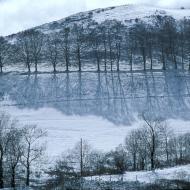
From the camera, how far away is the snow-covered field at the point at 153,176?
202 ft

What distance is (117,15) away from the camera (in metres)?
177

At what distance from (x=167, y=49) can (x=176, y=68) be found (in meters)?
12.0

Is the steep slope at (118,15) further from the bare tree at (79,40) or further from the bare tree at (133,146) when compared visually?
the bare tree at (133,146)

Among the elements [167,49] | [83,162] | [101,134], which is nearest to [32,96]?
[101,134]

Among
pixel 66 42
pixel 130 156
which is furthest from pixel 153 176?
pixel 66 42

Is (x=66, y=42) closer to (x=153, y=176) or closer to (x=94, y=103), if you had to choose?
(x=94, y=103)

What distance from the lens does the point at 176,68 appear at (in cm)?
12500

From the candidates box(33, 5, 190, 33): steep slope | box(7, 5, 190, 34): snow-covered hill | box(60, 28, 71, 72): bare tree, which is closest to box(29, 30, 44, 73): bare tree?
box(60, 28, 71, 72): bare tree

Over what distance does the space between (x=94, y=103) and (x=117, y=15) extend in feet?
255

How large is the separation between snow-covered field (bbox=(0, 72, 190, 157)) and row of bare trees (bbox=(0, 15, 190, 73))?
7203 millimetres

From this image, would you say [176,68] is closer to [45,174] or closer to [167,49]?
[167,49]

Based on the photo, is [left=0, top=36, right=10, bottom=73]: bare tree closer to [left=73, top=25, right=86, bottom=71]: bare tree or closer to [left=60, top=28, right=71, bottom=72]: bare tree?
[left=60, top=28, right=71, bottom=72]: bare tree

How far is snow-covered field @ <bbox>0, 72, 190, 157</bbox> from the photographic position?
92.2m

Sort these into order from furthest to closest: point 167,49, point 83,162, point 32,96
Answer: point 167,49 < point 32,96 < point 83,162
